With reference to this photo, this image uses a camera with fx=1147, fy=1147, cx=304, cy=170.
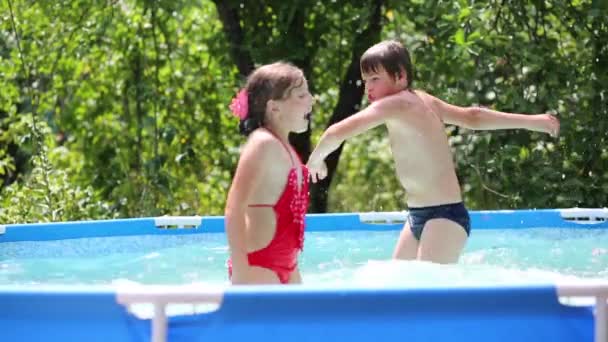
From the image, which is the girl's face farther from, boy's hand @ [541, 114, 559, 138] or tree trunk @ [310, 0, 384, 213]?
tree trunk @ [310, 0, 384, 213]

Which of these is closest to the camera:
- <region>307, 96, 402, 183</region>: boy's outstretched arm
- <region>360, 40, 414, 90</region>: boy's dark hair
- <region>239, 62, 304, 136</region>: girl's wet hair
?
<region>239, 62, 304, 136</region>: girl's wet hair

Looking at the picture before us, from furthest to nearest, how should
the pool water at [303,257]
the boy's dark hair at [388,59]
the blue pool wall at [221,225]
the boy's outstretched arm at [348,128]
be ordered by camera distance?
the blue pool wall at [221,225], the pool water at [303,257], the boy's dark hair at [388,59], the boy's outstretched arm at [348,128]

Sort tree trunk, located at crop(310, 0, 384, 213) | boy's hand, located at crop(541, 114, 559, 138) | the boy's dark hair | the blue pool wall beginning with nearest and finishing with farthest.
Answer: the boy's dark hair
boy's hand, located at crop(541, 114, 559, 138)
the blue pool wall
tree trunk, located at crop(310, 0, 384, 213)

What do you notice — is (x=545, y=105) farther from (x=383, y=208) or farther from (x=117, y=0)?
(x=117, y=0)

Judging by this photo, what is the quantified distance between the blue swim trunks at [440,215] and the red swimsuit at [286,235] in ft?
2.69

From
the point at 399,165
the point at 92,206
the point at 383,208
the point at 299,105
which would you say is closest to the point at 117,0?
the point at 92,206

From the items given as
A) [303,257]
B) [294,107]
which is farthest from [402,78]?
[303,257]

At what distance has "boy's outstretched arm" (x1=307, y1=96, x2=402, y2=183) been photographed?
3762 mm

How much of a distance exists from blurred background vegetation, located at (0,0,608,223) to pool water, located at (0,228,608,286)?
1.33 meters

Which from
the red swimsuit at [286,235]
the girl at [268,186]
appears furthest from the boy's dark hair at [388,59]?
the red swimsuit at [286,235]

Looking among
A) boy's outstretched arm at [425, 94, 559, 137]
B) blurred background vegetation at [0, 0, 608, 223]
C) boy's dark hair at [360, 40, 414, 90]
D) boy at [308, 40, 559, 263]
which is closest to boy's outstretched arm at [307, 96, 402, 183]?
boy at [308, 40, 559, 263]

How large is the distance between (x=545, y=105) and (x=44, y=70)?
10.9ft

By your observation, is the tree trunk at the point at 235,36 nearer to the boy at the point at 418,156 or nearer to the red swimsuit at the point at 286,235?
the boy at the point at 418,156

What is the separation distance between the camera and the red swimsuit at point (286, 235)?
10.8 feet
